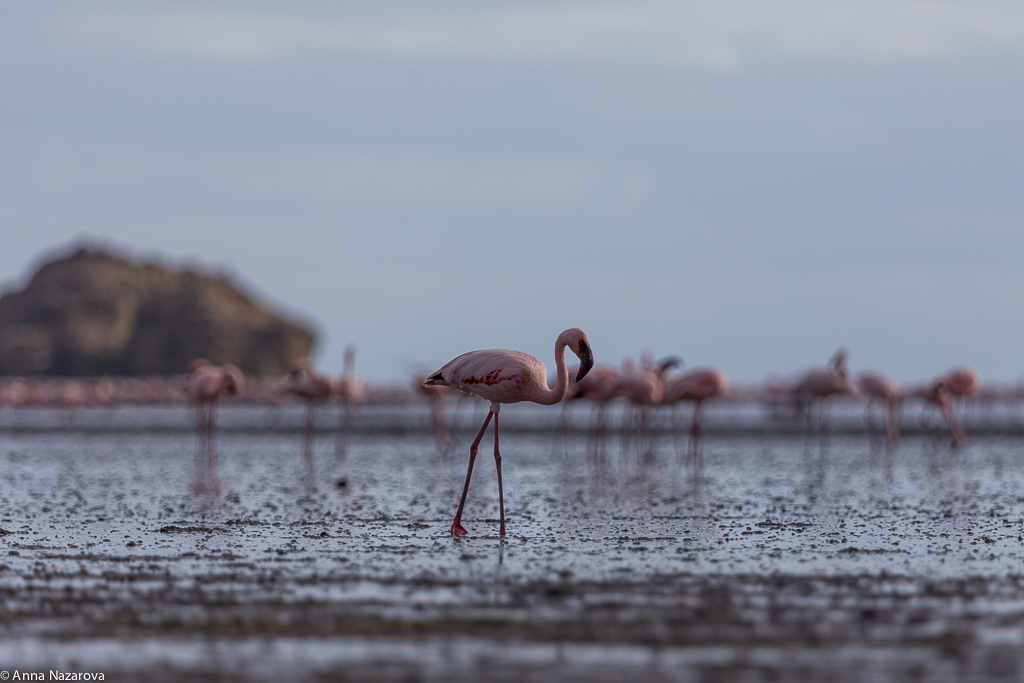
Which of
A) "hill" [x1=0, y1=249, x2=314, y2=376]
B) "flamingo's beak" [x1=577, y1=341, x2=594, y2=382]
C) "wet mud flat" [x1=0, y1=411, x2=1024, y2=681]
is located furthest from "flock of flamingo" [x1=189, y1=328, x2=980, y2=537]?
"hill" [x1=0, y1=249, x2=314, y2=376]

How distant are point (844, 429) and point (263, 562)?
27506 millimetres

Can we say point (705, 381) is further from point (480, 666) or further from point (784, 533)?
point (480, 666)

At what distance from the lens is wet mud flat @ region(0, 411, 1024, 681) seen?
5.06 m

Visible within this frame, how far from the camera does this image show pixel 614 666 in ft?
16.2

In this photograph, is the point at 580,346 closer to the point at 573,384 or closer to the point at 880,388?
the point at 573,384

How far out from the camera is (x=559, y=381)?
974 centimetres

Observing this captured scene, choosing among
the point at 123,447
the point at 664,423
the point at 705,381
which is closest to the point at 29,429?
the point at 123,447

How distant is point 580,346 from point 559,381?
1.07ft

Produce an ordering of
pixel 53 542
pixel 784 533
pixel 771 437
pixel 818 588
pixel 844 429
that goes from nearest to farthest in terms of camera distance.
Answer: pixel 818 588 < pixel 53 542 < pixel 784 533 < pixel 771 437 < pixel 844 429

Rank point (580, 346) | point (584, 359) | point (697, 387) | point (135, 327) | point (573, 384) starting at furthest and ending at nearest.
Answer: point (135, 327) → point (697, 387) → point (573, 384) → point (580, 346) → point (584, 359)

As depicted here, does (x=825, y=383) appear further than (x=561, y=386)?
Yes

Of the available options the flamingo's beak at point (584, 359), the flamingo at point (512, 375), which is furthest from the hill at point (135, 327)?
the flamingo's beak at point (584, 359)

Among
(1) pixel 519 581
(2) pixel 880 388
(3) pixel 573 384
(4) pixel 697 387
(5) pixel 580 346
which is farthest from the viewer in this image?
(2) pixel 880 388

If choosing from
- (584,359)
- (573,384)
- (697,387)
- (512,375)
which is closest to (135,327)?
(697,387)
